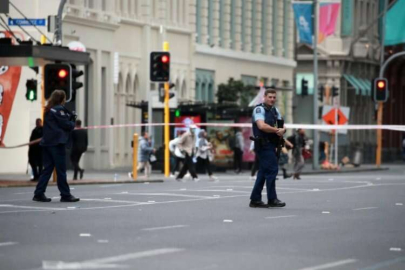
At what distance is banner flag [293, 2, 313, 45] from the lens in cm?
6569

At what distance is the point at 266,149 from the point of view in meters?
23.0

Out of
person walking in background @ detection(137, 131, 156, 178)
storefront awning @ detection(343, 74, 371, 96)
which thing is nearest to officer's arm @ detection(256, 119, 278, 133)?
person walking in background @ detection(137, 131, 156, 178)

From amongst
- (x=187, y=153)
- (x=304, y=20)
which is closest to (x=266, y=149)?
(x=187, y=153)

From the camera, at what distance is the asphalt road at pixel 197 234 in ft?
45.4

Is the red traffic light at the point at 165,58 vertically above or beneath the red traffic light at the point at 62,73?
above

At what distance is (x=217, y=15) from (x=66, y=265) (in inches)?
2322

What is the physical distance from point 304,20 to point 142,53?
7603 millimetres

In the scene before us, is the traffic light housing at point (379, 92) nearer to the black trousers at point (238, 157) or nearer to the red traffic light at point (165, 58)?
the black trousers at point (238, 157)

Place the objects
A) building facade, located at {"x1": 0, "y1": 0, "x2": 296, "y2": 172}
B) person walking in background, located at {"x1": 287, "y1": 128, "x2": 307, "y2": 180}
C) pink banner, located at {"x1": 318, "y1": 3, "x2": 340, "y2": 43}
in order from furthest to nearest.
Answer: pink banner, located at {"x1": 318, "y1": 3, "x2": 340, "y2": 43}
building facade, located at {"x1": 0, "y1": 0, "x2": 296, "y2": 172}
person walking in background, located at {"x1": 287, "y1": 128, "x2": 307, "y2": 180}

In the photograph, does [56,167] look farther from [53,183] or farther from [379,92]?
[379,92]

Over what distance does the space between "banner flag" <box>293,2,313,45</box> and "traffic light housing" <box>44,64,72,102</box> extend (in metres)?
31.9

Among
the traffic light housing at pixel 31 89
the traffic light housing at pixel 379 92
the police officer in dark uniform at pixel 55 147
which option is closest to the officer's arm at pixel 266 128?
the police officer in dark uniform at pixel 55 147

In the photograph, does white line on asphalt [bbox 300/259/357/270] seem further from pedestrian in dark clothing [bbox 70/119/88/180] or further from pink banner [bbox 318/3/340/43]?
pink banner [bbox 318/3/340/43]

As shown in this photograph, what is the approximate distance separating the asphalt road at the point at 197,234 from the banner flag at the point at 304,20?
39623 mm
